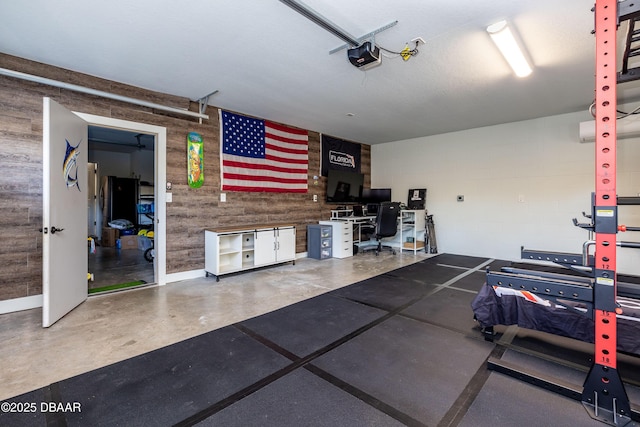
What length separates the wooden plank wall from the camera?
3.04 m

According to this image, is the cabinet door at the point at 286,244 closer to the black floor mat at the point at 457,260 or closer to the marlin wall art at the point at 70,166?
the black floor mat at the point at 457,260

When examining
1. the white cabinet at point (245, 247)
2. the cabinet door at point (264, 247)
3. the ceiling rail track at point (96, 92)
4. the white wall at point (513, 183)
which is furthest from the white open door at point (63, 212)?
the white wall at point (513, 183)

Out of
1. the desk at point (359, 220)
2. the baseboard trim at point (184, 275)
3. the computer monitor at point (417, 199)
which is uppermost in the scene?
the computer monitor at point (417, 199)

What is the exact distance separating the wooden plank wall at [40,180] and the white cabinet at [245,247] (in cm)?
30

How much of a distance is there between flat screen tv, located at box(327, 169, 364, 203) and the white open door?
4.32m

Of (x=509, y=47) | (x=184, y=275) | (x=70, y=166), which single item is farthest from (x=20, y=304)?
(x=509, y=47)

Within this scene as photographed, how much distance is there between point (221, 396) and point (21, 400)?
1.20 meters

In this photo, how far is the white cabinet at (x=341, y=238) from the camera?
5.96m

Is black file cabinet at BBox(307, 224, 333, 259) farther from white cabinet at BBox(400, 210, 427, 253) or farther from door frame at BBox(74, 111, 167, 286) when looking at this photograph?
door frame at BBox(74, 111, 167, 286)

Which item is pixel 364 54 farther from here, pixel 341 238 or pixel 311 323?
pixel 341 238

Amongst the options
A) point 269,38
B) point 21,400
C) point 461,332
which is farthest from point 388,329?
point 269,38

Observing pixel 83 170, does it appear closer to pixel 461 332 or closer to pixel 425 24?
pixel 425 24

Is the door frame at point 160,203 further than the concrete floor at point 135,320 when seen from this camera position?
Yes

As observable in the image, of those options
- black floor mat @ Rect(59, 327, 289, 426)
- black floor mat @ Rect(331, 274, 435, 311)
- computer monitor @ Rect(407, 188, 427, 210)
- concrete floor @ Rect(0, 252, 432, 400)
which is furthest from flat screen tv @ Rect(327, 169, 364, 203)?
black floor mat @ Rect(59, 327, 289, 426)
